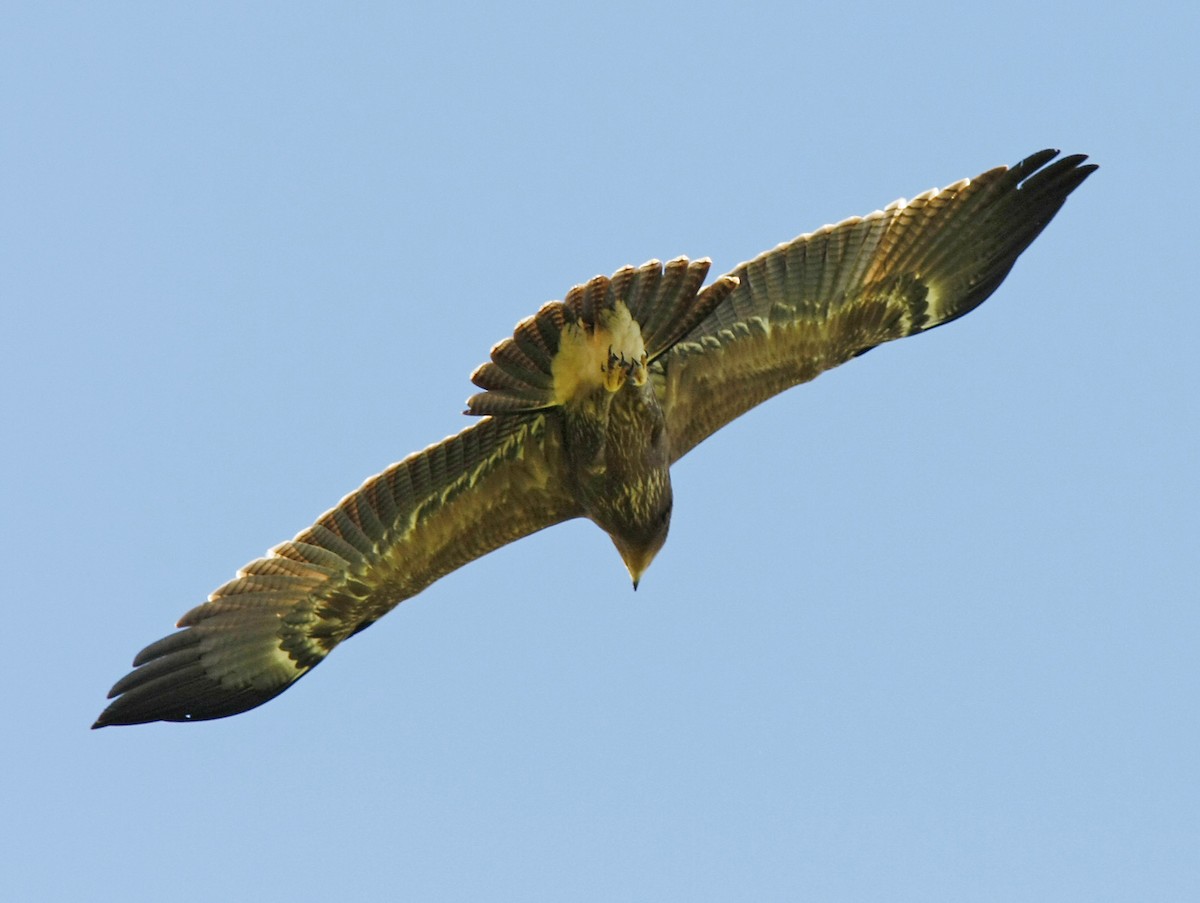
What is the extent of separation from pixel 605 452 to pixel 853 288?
1.55 metres

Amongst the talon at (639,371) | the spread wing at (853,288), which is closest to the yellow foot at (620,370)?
the talon at (639,371)

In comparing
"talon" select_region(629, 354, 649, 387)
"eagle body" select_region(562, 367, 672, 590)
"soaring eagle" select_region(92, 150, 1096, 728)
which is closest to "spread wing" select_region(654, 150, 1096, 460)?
"soaring eagle" select_region(92, 150, 1096, 728)

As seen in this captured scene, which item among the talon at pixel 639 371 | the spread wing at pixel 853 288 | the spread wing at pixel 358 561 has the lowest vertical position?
the spread wing at pixel 358 561

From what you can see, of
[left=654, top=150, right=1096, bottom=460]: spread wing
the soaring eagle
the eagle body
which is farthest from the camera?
[left=654, top=150, right=1096, bottom=460]: spread wing

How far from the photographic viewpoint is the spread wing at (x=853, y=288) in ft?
30.9

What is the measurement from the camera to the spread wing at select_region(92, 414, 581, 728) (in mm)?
9281

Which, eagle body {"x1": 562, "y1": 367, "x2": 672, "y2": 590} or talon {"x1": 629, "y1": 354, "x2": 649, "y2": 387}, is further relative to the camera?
eagle body {"x1": 562, "y1": 367, "x2": 672, "y2": 590}

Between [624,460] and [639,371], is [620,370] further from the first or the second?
A: [624,460]

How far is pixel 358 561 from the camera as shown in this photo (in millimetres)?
9391

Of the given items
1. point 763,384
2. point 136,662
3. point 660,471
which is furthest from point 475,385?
point 136,662

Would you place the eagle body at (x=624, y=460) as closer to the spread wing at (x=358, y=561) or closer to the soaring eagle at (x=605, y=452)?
the soaring eagle at (x=605, y=452)

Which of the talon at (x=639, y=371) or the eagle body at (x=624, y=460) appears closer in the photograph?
the talon at (x=639, y=371)

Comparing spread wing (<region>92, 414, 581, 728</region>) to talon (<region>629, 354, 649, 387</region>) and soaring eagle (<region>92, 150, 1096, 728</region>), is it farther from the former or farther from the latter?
talon (<region>629, 354, 649, 387</region>)

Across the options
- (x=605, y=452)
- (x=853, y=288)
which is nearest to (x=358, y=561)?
(x=605, y=452)
